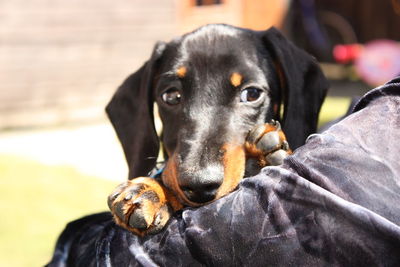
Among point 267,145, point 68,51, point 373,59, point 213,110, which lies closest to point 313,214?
point 267,145

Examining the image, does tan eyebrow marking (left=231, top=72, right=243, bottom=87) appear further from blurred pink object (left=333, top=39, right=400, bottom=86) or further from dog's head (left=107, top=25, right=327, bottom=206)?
blurred pink object (left=333, top=39, right=400, bottom=86)

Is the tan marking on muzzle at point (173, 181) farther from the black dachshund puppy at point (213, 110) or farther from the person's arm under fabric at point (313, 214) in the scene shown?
the person's arm under fabric at point (313, 214)

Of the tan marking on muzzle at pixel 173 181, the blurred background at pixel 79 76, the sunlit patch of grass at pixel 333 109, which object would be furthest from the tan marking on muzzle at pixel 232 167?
the sunlit patch of grass at pixel 333 109

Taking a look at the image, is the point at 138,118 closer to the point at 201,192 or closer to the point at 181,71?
the point at 181,71

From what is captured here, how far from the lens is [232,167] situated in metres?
2.15

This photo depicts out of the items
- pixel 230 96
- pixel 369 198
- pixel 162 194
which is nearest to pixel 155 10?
pixel 230 96

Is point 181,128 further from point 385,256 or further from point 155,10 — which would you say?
point 155,10

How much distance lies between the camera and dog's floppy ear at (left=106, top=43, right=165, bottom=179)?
287 cm

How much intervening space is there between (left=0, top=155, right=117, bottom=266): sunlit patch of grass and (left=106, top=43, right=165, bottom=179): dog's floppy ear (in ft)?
4.73

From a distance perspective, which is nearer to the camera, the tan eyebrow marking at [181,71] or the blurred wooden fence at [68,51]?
the tan eyebrow marking at [181,71]

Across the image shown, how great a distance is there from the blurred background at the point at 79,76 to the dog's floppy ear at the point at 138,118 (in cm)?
145

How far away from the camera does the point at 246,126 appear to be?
2.59 m

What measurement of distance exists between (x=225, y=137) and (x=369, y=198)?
1.12m

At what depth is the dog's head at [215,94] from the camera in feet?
8.33
